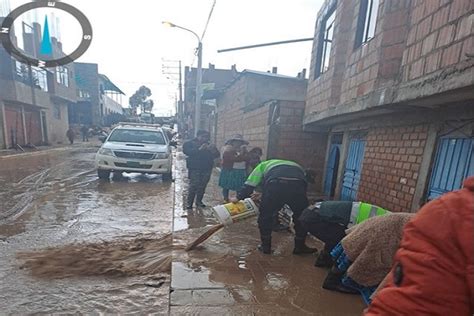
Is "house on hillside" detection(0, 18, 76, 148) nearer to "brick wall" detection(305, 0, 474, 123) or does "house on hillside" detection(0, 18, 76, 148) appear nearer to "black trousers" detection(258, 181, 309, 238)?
"brick wall" detection(305, 0, 474, 123)

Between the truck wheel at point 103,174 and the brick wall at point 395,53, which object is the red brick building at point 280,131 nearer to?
the brick wall at point 395,53

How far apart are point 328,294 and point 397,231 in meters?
1.10

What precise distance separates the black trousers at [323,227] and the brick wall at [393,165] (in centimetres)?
122

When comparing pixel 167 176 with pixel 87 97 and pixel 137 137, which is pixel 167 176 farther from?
pixel 87 97

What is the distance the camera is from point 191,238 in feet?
13.9

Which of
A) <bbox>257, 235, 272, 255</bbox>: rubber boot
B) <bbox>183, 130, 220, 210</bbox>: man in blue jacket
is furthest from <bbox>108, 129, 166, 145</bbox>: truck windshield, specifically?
<bbox>257, 235, 272, 255</bbox>: rubber boot

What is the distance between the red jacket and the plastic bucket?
2966 mm

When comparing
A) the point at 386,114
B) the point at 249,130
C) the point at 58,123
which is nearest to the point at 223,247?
the point at 386,114

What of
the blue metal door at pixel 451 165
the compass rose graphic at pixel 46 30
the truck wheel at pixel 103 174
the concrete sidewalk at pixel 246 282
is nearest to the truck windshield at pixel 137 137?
the truck wheel at pixel 103 174

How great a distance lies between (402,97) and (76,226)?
4664 mm

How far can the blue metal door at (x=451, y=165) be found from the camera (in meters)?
3.08

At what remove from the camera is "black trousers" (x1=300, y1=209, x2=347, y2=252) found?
3236mm

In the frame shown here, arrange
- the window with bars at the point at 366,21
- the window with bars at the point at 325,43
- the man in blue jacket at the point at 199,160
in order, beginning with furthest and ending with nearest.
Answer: the window with bars at the point at 325,43 → the man in blue jacket at the point at 199,160 → the window with bars at the point at 366,21

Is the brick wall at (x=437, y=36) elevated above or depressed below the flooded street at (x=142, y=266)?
above
